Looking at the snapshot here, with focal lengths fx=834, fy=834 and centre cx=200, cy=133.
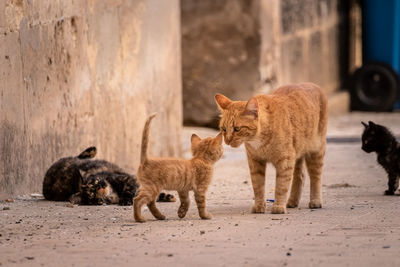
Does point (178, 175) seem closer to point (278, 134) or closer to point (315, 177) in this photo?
point (278, 134)

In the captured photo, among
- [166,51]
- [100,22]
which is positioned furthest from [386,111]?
[100,22]

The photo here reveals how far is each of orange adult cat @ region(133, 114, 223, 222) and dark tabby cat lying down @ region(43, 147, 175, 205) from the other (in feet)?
3.23

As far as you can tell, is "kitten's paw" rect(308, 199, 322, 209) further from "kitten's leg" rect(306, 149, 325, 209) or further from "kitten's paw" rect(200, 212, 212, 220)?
"kitten's paw" rect(200, 212, 212, 220)

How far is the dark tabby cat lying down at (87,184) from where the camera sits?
680 centimetres

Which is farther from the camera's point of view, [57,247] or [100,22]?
[100,22]

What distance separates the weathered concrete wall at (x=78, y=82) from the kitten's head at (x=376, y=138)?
2434 mm

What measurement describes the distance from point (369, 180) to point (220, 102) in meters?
2.65

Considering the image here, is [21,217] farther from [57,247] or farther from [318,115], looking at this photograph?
[318,115]

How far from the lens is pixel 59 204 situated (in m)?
6.76

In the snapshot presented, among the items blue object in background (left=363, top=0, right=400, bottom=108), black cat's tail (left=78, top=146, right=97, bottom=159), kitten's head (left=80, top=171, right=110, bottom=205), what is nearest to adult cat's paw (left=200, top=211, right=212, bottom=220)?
kitten's head (left=80, top=171, right=110, bottom=205)

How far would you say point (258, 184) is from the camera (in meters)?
6.42

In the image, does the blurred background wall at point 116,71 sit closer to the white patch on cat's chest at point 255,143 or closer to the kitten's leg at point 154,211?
the kitten's leg at point 154,211

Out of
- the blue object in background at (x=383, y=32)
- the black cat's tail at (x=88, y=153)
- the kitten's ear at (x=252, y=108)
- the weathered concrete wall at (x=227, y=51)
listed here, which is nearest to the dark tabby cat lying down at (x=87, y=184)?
the black cat's tail at (x=88, y=153)

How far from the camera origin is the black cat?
738 cm
